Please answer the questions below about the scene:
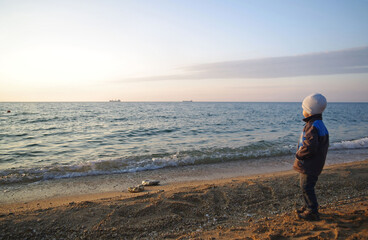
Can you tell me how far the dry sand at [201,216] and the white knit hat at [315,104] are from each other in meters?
1.84

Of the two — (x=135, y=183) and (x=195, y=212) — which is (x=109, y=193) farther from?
(x=195, y=212)

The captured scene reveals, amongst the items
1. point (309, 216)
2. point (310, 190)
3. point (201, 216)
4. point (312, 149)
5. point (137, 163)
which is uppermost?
point (312, 149)

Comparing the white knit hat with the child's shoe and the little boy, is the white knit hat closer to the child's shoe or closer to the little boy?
the little boy

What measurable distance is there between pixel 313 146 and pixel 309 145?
0.06 metres

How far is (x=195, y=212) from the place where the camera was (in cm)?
411

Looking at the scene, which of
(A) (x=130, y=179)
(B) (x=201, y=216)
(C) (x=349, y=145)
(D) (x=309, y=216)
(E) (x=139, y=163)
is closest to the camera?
(D) (x=309, y=216)

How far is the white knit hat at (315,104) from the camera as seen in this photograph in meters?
3.56

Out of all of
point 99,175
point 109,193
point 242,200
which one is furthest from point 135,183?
point 242,200

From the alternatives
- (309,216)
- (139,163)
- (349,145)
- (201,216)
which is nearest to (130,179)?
(139,163)

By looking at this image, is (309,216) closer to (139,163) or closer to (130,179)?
(130,179)

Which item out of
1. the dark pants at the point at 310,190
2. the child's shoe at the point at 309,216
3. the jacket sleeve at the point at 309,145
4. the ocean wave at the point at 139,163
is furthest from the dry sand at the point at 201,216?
the ocean wave at the point at 139,163

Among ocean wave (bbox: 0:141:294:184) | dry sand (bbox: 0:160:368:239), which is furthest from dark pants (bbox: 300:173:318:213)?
ocean wave (bbox: 0:141:294:184)

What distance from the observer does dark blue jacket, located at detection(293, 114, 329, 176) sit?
139 inches

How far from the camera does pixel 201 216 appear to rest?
400cm
